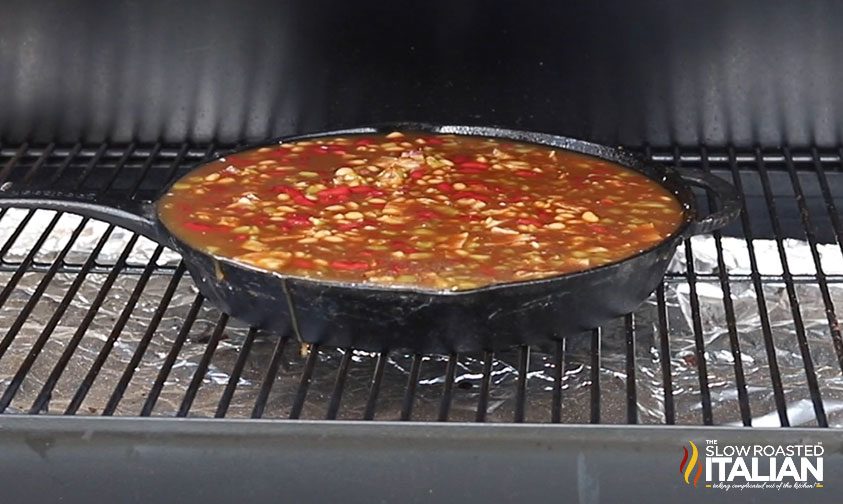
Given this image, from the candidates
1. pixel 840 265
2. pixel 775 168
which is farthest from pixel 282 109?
pixel 840 265

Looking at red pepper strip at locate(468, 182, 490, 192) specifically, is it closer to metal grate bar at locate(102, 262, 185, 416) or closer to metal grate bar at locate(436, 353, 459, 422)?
metal grate bar at locate(436, 353, 459, 422)

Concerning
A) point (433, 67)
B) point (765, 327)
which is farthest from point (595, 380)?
point (433, 67)

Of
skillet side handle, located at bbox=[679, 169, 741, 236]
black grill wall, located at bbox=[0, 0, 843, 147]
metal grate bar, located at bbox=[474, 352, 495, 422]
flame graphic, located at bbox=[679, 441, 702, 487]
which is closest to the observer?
flame graphic, located at bbox=[679, 441, 702, 487]

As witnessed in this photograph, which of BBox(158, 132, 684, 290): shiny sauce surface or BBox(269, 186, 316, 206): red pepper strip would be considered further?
BBox(269, 186, 316, 206): red pepper strip

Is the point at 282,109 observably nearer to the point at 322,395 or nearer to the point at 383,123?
the point at 383,123

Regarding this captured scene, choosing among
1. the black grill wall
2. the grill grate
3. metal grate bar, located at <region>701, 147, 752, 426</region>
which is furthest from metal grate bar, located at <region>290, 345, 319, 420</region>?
the black grill wall

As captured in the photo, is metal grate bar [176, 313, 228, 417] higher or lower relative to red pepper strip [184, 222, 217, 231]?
lower

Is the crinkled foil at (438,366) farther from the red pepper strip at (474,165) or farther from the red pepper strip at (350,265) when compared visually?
the red pepper strip at (474,165)

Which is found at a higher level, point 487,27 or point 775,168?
point 487,27
